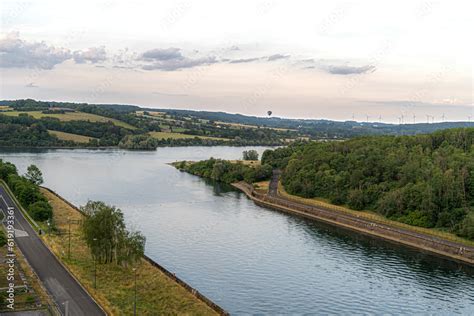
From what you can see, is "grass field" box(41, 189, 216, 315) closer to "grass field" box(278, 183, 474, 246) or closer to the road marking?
the road marking

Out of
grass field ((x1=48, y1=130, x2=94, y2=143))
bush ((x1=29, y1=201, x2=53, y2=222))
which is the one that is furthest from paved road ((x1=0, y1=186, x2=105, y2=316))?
grass field ((x1=48, y1=130, x2=94, y2=143))

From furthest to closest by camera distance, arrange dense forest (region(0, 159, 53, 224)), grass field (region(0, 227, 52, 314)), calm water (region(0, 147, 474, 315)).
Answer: dense forest (region(0, 159, 53, 224))
calm water (region(0, 147, 474, 315))
grass field (region(0, 227, 52, 314))

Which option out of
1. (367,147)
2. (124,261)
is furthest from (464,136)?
(124,261)

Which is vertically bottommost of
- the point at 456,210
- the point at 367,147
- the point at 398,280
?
the point at 398,280

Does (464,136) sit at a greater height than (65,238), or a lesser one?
greater

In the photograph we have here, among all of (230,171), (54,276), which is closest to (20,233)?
(54,276)

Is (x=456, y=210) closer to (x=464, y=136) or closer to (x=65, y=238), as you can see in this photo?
(x=464, y=136)
